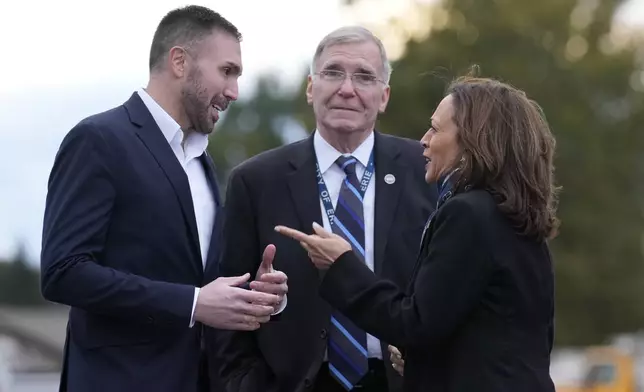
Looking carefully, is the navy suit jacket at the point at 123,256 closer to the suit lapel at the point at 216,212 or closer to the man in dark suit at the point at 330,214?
the suit lapel at the point at 216,212

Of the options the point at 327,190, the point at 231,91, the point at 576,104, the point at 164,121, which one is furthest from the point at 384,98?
the point at 576,104

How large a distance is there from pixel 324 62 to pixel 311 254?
145 centimetres

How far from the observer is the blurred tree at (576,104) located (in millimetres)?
33531

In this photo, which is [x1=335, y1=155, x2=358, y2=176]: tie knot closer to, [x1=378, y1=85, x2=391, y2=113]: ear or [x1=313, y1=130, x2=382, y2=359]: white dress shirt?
[x1=313, y1=130, x2=382, y2=359]: white dress shirt

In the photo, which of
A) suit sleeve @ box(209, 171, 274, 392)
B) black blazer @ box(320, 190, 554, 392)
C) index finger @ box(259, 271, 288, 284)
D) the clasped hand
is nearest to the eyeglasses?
suit sleeve @ box(209, 171, 274, 392)

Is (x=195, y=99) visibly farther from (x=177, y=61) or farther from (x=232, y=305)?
(x=232, y=305)

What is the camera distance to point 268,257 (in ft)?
17.7

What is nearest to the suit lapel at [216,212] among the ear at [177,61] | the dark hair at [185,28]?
the ear at [177,61]

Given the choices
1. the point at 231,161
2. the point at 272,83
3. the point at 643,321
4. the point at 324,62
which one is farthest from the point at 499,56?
the point at 272,83

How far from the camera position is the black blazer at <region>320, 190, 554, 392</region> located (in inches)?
183

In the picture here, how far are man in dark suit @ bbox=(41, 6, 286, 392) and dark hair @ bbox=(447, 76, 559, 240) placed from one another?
1.01 meters

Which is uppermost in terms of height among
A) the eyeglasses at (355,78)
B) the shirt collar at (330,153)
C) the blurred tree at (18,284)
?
the eyeglasses at (355,78)

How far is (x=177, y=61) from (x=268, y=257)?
41.0 inches

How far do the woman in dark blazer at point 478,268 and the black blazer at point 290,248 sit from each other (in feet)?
2.80
